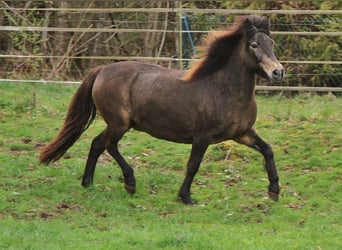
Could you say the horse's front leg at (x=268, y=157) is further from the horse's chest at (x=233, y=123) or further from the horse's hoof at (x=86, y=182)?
the horse's hoof at (x=86, y=182)

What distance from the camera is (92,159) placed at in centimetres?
883

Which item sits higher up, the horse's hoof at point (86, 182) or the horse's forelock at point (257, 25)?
the horse's forelock at point (257, 25)

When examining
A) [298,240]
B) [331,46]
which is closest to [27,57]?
[331,46]

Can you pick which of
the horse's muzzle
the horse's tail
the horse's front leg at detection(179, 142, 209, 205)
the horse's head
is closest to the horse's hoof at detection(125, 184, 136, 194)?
the horse's front leg at detection(179, 142, 209, 205)

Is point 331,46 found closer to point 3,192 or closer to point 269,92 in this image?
point 269,92

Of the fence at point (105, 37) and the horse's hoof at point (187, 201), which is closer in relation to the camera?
the horse's hoof at point (187, 201)

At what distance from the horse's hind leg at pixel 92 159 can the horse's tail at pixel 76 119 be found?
270 mm

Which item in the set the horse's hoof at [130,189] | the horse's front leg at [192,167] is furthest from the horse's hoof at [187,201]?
the horse's hoof at [130,189]

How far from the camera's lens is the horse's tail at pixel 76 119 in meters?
8.85

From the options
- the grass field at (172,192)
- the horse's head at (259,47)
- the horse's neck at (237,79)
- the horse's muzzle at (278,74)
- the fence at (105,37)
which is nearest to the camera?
the grass field at (172,192)

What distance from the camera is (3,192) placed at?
332 inches

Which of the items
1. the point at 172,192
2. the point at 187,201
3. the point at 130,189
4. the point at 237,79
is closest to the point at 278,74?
the point at 237,79

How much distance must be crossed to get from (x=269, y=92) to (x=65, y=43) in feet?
15.1

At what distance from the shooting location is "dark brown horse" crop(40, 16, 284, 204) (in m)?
8.13
